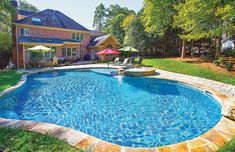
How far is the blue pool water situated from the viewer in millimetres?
5121

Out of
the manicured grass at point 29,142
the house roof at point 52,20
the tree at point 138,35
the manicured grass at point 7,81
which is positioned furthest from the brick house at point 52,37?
the manicured grass at point 29,142

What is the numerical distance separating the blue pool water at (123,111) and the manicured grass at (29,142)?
1.64 m

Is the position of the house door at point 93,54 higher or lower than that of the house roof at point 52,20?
lower

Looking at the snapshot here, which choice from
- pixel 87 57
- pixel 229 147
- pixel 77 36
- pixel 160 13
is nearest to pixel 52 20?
pixel 77 36

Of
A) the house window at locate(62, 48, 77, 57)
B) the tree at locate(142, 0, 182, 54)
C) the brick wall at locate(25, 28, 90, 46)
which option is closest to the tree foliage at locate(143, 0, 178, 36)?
the tree at locate(142, 0, 182, 54)

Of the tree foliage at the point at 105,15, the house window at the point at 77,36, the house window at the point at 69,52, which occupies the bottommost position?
the house window at the point at 69,52

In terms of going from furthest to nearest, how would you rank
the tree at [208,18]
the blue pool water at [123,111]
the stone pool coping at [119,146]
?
the tree at [208,18] < the blue pool water at [123,111] < the stone pool coping at [119,146]

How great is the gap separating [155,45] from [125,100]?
2360cm

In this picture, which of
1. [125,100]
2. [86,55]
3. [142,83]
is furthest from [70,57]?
[125,100]

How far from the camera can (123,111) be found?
22.6ft

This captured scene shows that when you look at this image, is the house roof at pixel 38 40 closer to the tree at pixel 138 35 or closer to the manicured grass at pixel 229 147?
Answer: the tree at pixel 138 35

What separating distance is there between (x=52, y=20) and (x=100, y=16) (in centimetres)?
3749

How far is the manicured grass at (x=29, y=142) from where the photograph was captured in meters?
3.36

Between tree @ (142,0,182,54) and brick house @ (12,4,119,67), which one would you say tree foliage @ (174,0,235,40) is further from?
brick house @ (12,4,119,67)
